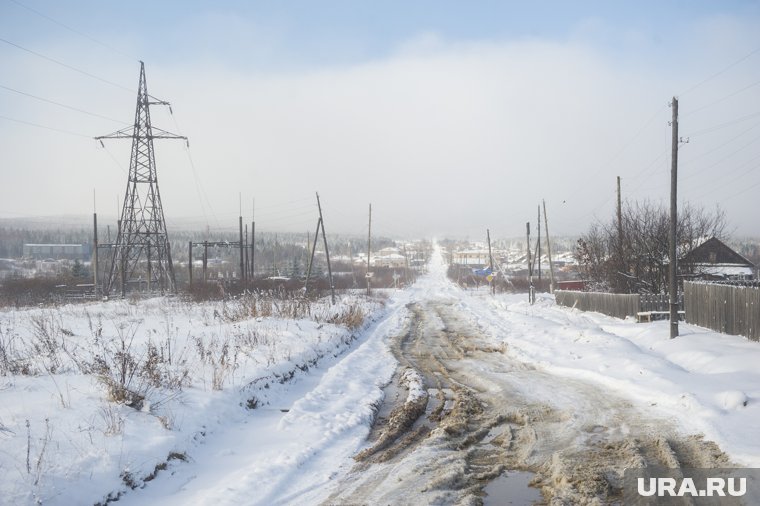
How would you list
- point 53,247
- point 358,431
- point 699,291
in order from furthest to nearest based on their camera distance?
1. point 53,247
2. point 699,291
3. point 358,431

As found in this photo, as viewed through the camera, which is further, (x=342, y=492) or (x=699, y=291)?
(x=699, y=291)

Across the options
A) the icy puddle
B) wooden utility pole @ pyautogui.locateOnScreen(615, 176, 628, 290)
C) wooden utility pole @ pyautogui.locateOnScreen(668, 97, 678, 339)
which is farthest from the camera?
wooden utility pole @ pyautogui.locateOnScreen(615, 176, 628, 290)

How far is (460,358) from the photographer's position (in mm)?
15234

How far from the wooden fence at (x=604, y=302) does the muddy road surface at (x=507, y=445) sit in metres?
15.1

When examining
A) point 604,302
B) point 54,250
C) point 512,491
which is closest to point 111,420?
point 512,491

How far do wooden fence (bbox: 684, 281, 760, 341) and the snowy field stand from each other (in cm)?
109

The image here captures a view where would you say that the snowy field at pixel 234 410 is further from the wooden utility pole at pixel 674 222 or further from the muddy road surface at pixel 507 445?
the wooden utility pole at pixel 674 222

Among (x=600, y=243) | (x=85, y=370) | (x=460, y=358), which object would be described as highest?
(x=600, y=243)

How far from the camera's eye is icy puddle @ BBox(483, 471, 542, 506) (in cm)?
517

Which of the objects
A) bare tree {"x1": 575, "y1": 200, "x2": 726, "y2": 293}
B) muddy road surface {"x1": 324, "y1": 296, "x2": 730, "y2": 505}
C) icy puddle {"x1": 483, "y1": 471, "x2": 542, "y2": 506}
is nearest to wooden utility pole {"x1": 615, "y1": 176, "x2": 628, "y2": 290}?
bare tree {"x1": 575, "y1": 200, "x2": 726, "y2": 293}

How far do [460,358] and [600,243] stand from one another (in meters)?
23.9

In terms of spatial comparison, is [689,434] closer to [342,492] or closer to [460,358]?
[342,492]

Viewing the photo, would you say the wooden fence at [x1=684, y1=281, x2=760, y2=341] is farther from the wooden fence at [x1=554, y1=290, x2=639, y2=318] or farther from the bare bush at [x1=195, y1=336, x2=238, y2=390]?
the bare bush at [x1=195, y1=336, x2=238, y2=390]

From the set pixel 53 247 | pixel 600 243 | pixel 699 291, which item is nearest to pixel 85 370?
pixel 699 291
